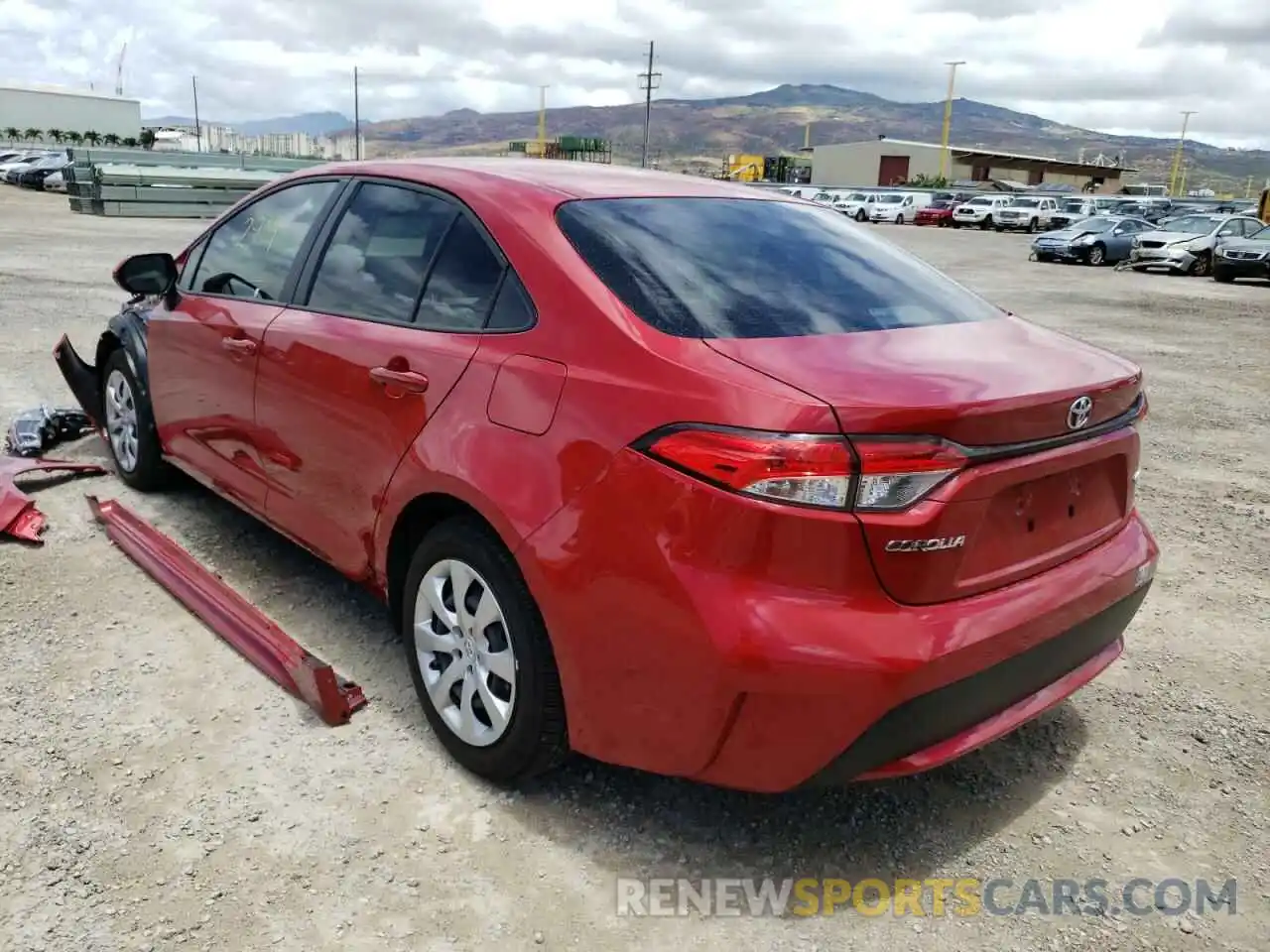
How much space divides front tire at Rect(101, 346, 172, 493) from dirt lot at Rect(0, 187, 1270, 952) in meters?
0.67

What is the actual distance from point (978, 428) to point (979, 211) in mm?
43277

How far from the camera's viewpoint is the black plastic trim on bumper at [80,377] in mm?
5305

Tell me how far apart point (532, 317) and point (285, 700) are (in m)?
1.54

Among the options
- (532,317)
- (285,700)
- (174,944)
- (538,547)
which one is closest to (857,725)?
(538,547)

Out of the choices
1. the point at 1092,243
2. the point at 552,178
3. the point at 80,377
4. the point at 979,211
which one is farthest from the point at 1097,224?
the point at 552,178

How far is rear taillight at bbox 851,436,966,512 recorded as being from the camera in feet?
6.64

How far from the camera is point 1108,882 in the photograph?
8.18 ft

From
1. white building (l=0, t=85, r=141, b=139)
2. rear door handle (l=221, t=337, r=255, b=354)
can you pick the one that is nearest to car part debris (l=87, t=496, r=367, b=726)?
rear door handle (l=221, t=337, r=255, b=354)

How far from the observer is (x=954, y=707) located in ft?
7.22

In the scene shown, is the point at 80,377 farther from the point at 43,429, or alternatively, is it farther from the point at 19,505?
the point at 19,505

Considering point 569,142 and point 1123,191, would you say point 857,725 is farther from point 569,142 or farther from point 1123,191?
point 1123,191

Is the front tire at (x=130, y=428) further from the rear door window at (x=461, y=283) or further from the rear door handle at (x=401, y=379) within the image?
the rear door window at (x=461, y=283)

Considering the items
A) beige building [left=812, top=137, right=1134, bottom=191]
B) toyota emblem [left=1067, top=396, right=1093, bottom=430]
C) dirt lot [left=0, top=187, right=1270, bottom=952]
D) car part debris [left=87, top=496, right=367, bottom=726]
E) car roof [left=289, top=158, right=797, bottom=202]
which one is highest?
beige building [left=812, top=137, right=1134, bottom=191]

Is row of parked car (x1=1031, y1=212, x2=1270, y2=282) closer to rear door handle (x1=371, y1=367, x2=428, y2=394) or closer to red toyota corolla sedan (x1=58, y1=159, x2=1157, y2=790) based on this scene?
red toyota corolla sedan (x1=58, y1=159, x2=1157, y2=790)
